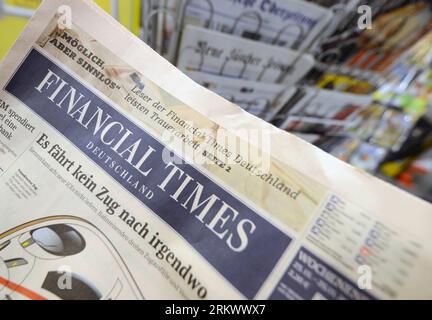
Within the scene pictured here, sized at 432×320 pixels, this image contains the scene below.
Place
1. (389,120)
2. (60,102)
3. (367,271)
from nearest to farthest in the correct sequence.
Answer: (367,271) → (60,102) → (389,120)

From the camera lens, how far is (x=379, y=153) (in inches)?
40.6

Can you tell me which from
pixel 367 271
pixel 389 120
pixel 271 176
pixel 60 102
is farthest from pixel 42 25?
pixel 389 120

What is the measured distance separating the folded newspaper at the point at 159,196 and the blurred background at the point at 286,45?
116mm

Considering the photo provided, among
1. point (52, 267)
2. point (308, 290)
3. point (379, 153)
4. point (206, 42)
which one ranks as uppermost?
point (379, 153)

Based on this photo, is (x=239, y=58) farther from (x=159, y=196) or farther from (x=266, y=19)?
(x=159, y=196)

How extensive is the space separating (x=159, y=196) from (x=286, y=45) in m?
0.35

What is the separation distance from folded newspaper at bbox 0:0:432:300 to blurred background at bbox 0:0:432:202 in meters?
0.12

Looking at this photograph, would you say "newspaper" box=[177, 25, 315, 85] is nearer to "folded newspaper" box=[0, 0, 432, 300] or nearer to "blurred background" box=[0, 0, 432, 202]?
"blurred background" box=[0, 0, 432, 202]

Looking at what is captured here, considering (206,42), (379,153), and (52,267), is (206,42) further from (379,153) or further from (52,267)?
(379,153)

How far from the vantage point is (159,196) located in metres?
0.29

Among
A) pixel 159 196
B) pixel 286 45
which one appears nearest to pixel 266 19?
pixel 286 45

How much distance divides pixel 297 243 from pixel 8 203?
28 centimetres

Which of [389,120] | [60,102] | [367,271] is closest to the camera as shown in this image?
[367,271]

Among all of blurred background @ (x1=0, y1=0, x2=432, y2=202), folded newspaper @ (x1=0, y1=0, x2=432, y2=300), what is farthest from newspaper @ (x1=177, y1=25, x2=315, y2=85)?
folded newspaper @ (x1=0, y1=0, x2=432, y2=300)
